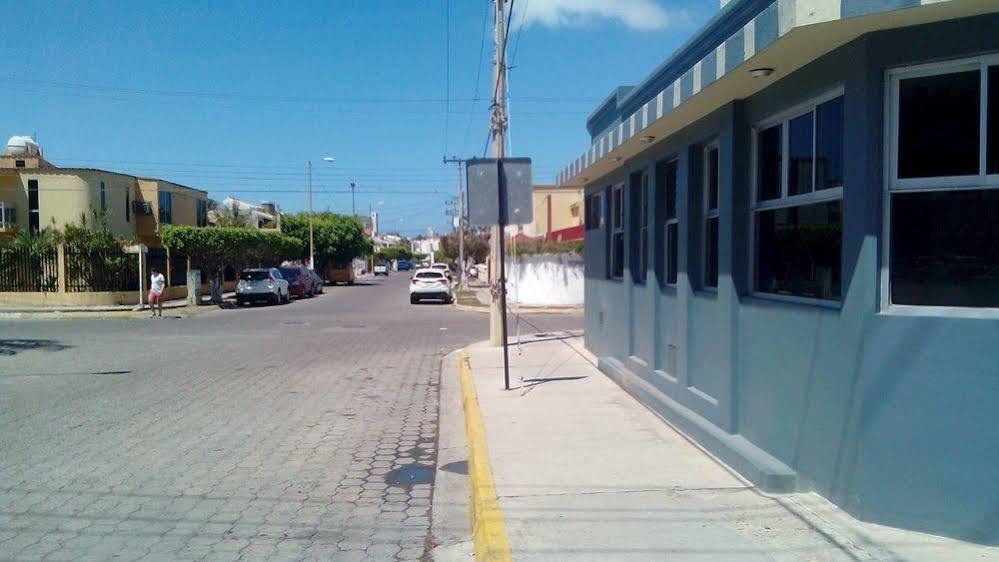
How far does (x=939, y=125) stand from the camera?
4391mm

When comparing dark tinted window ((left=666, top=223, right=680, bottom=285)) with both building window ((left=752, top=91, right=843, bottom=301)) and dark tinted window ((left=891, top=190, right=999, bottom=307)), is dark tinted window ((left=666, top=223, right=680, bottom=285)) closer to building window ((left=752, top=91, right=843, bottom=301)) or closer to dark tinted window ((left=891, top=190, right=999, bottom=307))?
building window ((left=752, top=91, right=843, bottom=301))

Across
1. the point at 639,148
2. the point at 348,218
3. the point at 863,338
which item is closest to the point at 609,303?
the point at 639,148

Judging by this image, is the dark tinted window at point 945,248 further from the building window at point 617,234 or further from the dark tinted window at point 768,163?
the building window at point 617,234

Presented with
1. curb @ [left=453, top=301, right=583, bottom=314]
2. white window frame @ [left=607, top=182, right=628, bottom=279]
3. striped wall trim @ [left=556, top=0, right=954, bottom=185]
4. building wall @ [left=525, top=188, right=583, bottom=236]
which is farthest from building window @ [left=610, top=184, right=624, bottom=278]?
building wall @ [left=525, top=188, right=583, bottom=236]

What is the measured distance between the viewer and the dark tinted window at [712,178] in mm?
7281

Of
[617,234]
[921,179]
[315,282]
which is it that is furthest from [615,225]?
[315,282]

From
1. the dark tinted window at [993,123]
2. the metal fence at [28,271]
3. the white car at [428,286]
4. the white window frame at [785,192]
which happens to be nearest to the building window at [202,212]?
the metal fence at [28,271]

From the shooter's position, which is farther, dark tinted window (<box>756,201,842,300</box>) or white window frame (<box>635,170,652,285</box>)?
white window frame (<box>635,170,652,285</box>)

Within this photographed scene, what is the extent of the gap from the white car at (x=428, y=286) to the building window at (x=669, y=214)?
2486 centimetres

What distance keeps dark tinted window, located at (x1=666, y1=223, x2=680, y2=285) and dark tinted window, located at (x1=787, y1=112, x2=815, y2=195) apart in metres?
2.81

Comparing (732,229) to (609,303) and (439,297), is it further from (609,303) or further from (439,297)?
(439,297)

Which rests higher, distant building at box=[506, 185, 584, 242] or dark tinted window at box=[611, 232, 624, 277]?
distant building at box=[506, 185, 584, 242]

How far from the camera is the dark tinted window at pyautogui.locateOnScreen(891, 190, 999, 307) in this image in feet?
13.9

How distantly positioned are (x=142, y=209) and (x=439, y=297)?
20.5m
